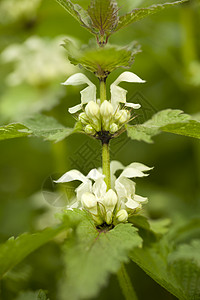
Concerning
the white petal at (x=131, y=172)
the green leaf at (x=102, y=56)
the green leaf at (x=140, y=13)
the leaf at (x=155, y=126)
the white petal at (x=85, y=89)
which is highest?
the green leaf at (x=140, y=13)

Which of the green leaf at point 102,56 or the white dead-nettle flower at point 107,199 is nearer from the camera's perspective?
the green leaf at point 102,56

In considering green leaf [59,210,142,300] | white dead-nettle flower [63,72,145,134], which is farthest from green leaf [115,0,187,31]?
green leaf [59,210,142,300]

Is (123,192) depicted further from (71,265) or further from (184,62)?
(184,62)

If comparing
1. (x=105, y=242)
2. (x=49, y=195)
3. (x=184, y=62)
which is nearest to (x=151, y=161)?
(x=184, y=62)

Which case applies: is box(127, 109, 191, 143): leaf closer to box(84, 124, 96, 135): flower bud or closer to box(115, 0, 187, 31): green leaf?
box(84, 124, 96, 135): flower bud

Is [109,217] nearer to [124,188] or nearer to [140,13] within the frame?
[124,188]

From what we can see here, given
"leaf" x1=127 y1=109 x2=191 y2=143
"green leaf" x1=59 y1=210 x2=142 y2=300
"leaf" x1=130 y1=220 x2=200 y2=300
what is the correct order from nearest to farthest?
"green leaf" x1=59 y1=210 x2=142 y2=300 < "leaf" x1=127 y1=109 x2=191 y2=143 < "leaf" x1=130 y1=220 x2=200 y2=300

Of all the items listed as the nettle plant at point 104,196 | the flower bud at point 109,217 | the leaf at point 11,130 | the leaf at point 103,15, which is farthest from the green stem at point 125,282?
the leaf at point 103,15

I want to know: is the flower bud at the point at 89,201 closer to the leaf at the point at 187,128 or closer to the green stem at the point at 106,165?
the green stem at the point at 106,165
